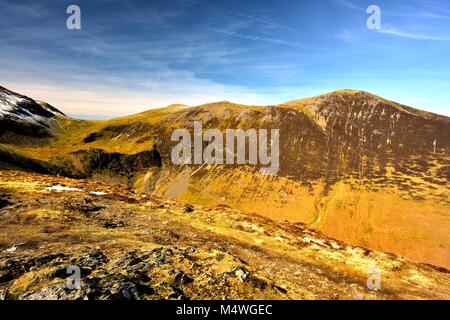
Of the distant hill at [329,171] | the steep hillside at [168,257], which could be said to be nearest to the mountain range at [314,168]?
the distant hill at [329,171]

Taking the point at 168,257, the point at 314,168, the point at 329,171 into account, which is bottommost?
the point at 329,171

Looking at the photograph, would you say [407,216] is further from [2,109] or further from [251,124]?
[2,109]

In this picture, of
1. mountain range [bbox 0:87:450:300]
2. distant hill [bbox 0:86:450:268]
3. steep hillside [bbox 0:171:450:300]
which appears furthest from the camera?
distant hill [bbox 0:86:450:268]

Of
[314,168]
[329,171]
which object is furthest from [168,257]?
[314,168]

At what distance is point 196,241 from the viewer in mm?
38438

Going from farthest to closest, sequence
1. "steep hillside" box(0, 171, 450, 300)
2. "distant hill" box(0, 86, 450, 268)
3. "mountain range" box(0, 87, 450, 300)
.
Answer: "distant hill" box(0, 86, 450, 268) → "mountain range" box(0, 87, 450, 300) → "steep hillside" box(0, 171, 450, 300)

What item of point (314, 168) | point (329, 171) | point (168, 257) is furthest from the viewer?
point (314, 168)

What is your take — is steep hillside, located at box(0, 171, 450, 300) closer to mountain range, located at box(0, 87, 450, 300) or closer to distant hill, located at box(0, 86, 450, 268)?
mountain range, located at box(0, 87, 450, 300)

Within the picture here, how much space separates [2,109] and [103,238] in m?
196

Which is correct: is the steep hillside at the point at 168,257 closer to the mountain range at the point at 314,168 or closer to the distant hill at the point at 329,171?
the mountain range at the point at 314,168

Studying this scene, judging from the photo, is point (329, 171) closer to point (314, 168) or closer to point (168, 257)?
point (314, 168)

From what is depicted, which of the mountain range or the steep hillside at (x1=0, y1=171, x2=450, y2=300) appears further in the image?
the mountain range

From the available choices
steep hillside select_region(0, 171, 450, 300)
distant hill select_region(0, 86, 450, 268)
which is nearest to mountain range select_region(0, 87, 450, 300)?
distant hill select_region(0, 86, 450, 268)
